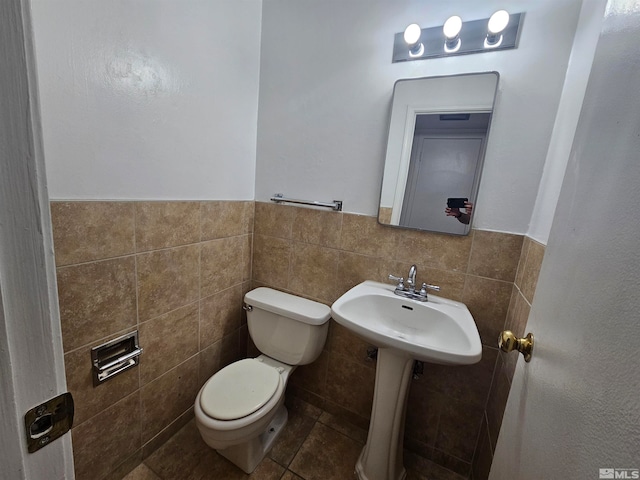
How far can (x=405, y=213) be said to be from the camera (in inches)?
49.1

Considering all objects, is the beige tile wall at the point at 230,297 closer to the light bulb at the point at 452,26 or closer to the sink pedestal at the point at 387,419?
the sink pedestal at the point at 387,419

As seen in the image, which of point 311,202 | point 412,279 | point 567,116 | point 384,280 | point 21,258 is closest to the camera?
point 21,258

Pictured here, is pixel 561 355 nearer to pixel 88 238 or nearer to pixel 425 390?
pixel 425 390

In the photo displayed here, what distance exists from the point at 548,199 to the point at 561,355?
707mm

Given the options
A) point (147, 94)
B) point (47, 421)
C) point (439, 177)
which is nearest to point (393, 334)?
point (439, 177)

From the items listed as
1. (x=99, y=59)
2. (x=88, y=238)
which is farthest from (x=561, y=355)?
(x=99, y=59)

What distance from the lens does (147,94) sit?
1.02 metres

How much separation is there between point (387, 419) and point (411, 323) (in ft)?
1.42

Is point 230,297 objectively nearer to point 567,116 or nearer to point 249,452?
point 249,452

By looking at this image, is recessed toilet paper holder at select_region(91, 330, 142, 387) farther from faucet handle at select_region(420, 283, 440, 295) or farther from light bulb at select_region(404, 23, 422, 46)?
light bulb at select_region(404, 23, 422, 46)

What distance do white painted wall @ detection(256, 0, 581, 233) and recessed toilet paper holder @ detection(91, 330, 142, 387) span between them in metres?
0.96

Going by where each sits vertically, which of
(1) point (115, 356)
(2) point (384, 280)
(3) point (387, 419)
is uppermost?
(2) point (384, 280)

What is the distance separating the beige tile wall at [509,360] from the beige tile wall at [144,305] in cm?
137

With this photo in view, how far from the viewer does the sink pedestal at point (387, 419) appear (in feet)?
3.64
